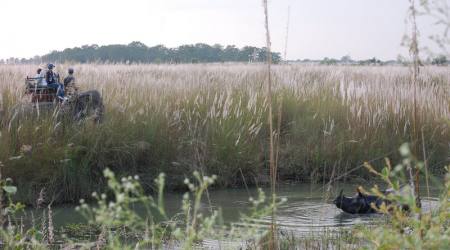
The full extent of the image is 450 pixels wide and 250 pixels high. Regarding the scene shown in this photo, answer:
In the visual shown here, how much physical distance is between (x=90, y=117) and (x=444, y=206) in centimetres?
629

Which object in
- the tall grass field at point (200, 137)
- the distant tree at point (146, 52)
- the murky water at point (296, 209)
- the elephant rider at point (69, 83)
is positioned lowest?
the murky water at point (296, 209)

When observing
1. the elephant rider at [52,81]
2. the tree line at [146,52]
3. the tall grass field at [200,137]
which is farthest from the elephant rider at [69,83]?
the tree line at [146,52]

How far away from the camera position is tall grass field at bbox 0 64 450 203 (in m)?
7.74

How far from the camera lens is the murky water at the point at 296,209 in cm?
645

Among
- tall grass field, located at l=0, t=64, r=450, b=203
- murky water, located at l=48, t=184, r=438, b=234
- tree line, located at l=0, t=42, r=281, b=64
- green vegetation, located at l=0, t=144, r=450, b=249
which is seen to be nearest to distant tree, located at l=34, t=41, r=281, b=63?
tree line, located at l=0, t=42, r=281, b=64

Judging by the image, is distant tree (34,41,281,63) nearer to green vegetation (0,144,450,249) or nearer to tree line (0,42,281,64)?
tree line (0,42,281,64)

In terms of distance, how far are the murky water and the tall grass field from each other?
310mm

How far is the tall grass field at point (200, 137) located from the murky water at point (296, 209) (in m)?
0.31

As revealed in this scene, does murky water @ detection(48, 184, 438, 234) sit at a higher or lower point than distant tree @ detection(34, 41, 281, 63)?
lower

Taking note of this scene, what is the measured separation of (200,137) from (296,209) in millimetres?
2120

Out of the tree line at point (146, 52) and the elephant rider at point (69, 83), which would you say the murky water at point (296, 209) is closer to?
the elephant rider at point (69, 83)

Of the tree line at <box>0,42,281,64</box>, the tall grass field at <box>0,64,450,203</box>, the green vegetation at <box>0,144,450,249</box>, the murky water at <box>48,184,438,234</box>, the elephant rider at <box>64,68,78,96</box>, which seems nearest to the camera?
the green vegetation at <box>0,144,450,249</box>

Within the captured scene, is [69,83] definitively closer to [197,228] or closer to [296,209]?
[296,209]

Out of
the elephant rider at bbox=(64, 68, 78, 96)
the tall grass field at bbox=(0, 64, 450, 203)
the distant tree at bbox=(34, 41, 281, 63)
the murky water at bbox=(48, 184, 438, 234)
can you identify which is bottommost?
the murky water at bbox=(48, 184, 438, 234)
